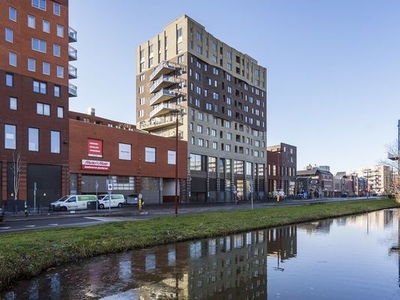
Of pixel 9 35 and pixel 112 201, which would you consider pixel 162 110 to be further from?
pixel 9 35

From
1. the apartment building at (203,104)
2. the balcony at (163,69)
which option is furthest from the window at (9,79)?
the balcony at (163,69)

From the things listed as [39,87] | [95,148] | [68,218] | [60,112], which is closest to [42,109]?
[60,112]

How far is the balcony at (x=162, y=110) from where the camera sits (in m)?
70.1

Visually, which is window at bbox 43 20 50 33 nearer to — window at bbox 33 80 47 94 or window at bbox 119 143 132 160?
window at bbox 33 80 47 94

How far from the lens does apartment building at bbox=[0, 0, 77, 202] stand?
42.0m

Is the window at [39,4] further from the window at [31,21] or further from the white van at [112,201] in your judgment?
the white van at [112,201]

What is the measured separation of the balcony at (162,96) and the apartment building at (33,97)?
22895 millimetres

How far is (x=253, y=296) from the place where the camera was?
7.39 m

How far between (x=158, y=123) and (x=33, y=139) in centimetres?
3155

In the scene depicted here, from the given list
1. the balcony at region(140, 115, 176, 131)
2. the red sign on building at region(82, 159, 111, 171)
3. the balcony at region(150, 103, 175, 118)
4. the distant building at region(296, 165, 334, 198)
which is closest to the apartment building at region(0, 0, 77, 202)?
the red sign on building at region(82, 159, 111, 171)

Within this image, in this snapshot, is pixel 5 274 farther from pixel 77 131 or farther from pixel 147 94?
pixel 147 94

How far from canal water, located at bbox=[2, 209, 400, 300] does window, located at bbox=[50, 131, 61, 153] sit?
36655 millimetres

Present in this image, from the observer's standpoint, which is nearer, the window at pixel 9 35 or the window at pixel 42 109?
the window at pixel 9 35

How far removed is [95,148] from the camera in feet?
170
